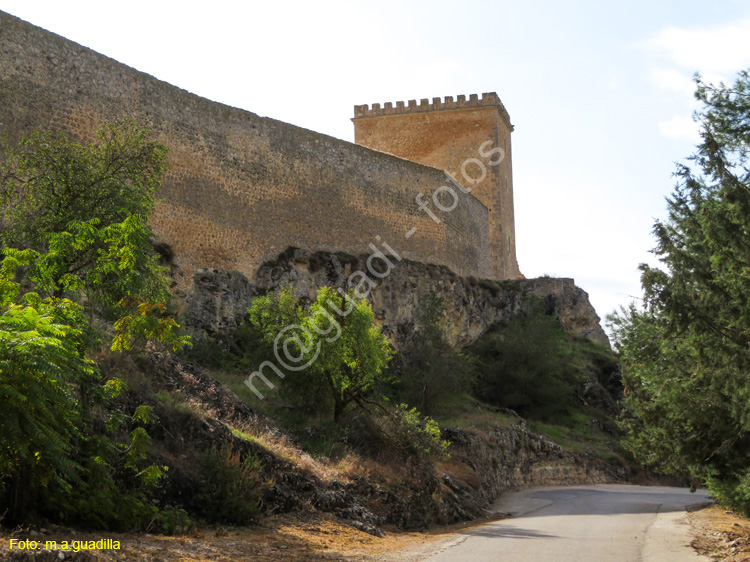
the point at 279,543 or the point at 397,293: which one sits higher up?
the point at 397,293

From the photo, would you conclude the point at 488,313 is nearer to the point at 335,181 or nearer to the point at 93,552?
the point at 335,181

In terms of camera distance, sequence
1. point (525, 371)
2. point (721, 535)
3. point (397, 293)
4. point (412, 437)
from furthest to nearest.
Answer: point (525, 371)
point (397, 293)
point (412, 437)
point (721, 535)

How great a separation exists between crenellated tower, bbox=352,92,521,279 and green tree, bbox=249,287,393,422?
73.0 ft

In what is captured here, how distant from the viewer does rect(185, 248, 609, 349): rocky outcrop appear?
883 inches

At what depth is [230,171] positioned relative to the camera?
2369cm

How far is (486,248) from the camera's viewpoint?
36.9 m

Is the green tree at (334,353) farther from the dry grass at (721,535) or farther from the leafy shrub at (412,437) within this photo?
the dry grass at (721,535)

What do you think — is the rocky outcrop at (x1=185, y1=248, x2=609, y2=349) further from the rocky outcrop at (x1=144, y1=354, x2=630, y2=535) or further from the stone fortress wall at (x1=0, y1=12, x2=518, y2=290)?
the rocky outcrop at (x1=144, y1=354, x2=630, y2=535)

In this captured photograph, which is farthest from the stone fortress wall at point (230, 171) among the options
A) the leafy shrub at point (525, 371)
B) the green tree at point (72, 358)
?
the green tree at point (72, 358)

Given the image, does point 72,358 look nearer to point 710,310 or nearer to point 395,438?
point 710,310

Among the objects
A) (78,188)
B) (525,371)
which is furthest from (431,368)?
(78,188)

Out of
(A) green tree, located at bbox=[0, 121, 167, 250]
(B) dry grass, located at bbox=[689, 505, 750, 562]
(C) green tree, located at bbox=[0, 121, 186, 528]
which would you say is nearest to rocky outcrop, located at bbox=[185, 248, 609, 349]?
(A) green tree, located at bbox=[0, 121, 167, 250]

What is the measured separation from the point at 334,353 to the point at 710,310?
9.58 meters

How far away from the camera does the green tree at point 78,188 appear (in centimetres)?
1256
